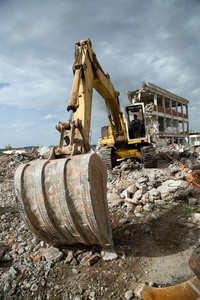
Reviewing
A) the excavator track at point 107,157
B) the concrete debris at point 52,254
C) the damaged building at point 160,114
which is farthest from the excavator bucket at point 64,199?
the damaged building at point 160,114

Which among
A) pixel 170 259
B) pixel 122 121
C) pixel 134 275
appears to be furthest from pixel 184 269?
pixel 122 121

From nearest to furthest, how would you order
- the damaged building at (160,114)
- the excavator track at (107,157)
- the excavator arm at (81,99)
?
1. the excavator arm at (81,99)
2. the excavator track at (107,157)
3. the damaged building at (160,114)

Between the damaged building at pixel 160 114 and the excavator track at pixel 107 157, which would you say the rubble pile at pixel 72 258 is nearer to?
the excavator track at pixel 107 157

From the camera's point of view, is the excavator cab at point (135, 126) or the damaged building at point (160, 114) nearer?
the excavator cab at point (135, 126)

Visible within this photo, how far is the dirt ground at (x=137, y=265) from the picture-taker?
223 centimetres

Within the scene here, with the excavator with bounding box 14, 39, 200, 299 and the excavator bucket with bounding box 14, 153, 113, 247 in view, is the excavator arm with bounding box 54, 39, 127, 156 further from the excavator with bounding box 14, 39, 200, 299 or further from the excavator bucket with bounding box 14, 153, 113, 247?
the excavator bucket with bounding box 14, 153, 113, 247

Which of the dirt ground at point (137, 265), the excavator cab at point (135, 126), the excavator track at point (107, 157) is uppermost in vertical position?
the excavator cab at point (135, 126)

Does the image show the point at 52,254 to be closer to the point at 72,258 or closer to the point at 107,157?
the point at 72,258

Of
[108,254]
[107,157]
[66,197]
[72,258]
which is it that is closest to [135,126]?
[107,157]

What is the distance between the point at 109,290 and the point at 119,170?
563 centimetres

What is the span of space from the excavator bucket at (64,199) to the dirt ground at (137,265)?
1.27 ft

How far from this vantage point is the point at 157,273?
2.36m

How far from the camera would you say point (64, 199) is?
7.31ft

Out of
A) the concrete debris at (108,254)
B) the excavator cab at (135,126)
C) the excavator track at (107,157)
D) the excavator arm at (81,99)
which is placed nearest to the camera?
the concrete debris at (108,254)
